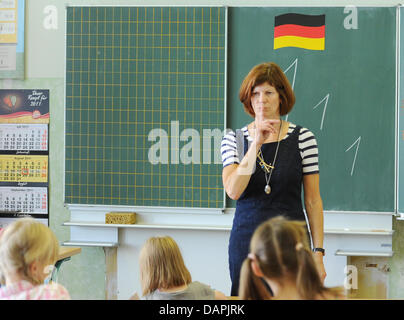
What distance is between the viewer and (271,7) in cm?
277

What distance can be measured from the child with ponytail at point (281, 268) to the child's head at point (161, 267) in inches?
15.4

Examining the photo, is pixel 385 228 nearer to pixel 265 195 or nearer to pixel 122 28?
pixel 265 195

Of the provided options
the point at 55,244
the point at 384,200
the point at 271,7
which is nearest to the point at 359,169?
the point at 384,200

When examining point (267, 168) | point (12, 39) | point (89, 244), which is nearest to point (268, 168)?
point (267, 168)

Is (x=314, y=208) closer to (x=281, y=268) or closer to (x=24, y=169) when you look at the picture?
(x=281, y=268)

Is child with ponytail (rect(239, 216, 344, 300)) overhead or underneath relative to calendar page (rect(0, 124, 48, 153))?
underneath

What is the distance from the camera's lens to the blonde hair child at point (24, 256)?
125 cm

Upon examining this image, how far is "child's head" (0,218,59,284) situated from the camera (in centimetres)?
128

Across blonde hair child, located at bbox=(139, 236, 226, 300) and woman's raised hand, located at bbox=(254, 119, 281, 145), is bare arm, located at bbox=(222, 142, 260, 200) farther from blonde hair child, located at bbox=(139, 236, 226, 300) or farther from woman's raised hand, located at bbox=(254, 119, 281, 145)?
blonde hair child, located at bbox=(139, 236, 226, 300)

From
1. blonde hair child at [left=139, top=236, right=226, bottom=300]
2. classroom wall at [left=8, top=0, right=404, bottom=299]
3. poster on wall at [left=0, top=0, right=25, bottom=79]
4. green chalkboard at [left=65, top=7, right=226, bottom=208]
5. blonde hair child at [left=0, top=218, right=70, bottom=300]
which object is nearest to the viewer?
blonde hair child at [left=0, top=218, right=70, bottom=300]

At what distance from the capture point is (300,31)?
2.75 meters

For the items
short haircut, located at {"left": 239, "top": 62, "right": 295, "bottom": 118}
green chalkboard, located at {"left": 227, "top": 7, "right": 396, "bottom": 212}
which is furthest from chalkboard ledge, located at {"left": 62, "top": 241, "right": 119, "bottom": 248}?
short haircut, located at {"left": 239, "top": 62, "right": 295, "bottom": 118}

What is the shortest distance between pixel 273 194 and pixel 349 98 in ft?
4.23

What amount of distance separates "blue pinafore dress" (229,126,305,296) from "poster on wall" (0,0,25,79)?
6.48ft
